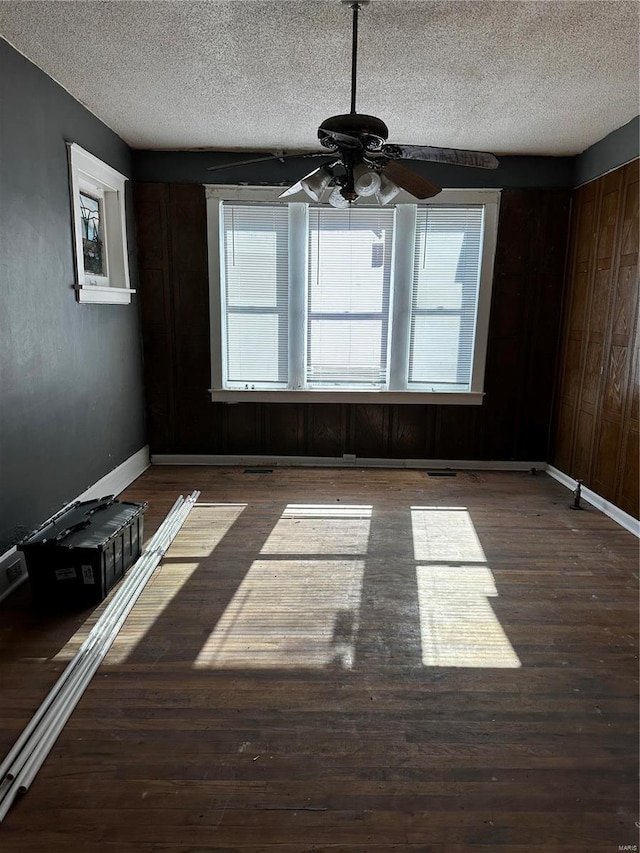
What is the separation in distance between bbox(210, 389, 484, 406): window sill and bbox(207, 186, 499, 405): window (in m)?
0.01

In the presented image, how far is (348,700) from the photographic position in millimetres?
2141

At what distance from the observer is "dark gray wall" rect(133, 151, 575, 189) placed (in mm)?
4809

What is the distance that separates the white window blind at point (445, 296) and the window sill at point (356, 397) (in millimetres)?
94

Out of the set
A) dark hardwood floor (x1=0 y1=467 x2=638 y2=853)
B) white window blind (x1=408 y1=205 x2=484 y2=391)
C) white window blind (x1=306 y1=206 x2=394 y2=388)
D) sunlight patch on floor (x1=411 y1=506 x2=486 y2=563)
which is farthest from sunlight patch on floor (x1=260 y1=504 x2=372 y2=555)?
white window blind (x1=408 y1=205 x2=484 y2=391)

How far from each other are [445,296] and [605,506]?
2.28 metres

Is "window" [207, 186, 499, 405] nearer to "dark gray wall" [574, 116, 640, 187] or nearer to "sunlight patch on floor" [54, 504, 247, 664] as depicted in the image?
"dark gray wall" [574, 116, 640, 187]

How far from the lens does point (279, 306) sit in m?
5.04

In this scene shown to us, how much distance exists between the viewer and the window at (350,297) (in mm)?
4895

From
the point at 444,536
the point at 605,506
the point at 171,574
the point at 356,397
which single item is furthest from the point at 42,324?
the point at 605,506

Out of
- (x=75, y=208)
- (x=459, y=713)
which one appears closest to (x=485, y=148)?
(x=75, y=208)

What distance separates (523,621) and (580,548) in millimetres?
1122

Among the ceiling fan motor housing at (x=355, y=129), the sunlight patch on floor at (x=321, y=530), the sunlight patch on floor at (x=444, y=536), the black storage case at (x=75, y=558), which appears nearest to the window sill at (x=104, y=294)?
the black storage case at (x=75, y=558)

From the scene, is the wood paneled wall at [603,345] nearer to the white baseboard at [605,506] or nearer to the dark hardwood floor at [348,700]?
the white baseboard at [605,506]

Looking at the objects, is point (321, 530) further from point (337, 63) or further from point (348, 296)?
point (337, 63)
